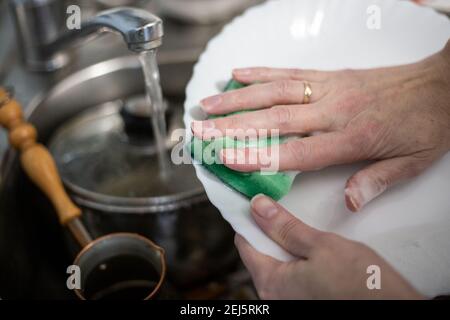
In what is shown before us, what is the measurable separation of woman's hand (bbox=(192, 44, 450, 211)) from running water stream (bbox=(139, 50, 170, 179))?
97mm

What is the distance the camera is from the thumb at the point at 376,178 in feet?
1.42

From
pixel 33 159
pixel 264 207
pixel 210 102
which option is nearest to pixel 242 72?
pixel 210 102

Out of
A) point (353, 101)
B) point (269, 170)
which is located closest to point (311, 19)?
point (353, 101)

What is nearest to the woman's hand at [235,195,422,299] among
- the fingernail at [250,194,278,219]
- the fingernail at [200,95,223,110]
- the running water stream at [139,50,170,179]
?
the fingernail at [250,194,278,219]

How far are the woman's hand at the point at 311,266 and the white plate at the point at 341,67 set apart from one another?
0.04 ft

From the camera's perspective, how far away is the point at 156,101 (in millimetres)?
576

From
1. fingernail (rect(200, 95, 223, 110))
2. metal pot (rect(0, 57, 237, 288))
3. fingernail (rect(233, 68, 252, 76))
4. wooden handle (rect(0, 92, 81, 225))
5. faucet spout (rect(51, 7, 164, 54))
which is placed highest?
faucet spout (rect(51, 7, 164, 54))

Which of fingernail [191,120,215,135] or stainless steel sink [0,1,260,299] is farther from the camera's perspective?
stainless steel sink [0,1,260,299]

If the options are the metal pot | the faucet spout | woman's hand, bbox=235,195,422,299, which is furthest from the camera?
the metal pot

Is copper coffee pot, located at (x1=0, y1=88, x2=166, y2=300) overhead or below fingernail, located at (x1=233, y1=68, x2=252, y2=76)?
below

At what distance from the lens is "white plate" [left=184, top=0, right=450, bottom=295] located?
41cm

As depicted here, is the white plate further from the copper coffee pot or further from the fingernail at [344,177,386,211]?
the copper coffee pot

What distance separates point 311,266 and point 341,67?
11.8 inches

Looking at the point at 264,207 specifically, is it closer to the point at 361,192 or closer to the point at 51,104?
the point at 361,192
